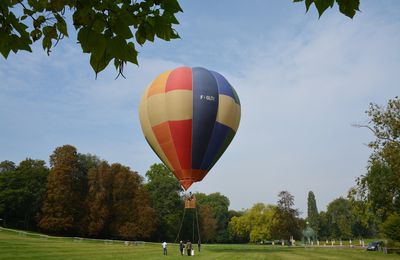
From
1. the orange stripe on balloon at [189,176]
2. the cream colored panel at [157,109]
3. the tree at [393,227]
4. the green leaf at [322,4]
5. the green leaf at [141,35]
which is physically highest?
the cream colored panel at [157,109]

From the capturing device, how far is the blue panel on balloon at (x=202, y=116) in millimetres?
30953

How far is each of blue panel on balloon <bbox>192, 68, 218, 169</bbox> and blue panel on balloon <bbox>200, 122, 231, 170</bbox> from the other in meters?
0.34

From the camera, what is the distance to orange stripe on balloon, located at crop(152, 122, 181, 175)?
3106 centimetres

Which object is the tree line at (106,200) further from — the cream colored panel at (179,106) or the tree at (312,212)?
the tree at (312,212)

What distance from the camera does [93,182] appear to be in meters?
65.8

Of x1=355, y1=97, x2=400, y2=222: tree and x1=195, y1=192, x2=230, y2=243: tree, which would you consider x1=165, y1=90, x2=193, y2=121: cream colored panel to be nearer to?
x1=355, y1=97, x2=400, y2=222: tree

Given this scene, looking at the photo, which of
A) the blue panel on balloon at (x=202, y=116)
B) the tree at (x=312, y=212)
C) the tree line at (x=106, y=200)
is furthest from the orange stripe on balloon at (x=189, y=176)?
the tree at (x=312, y=212)

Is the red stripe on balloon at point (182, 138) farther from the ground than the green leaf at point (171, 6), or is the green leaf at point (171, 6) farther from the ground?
the red stripe on balloon at point (182, 138)

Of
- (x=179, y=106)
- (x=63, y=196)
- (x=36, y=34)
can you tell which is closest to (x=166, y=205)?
(x=63, y=196)

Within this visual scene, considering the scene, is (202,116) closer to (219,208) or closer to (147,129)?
(147,129)

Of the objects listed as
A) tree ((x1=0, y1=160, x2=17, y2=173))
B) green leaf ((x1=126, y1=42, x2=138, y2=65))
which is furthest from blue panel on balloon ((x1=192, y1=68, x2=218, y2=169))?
tree ((x1=0, y1=160, x2=17, y2=173))

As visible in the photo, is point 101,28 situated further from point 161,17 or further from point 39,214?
point 39,214

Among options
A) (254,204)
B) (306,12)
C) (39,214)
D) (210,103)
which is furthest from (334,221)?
(306,12)

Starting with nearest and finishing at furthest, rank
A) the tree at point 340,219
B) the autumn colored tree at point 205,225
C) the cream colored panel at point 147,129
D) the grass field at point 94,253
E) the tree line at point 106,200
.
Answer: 1. the grass field at point 94,253
2. the cream colored panel at point 147,129
3. the tree line at point 106,200
4. the autumn colored tree at point 205,225
5. the tree at point 340,219
